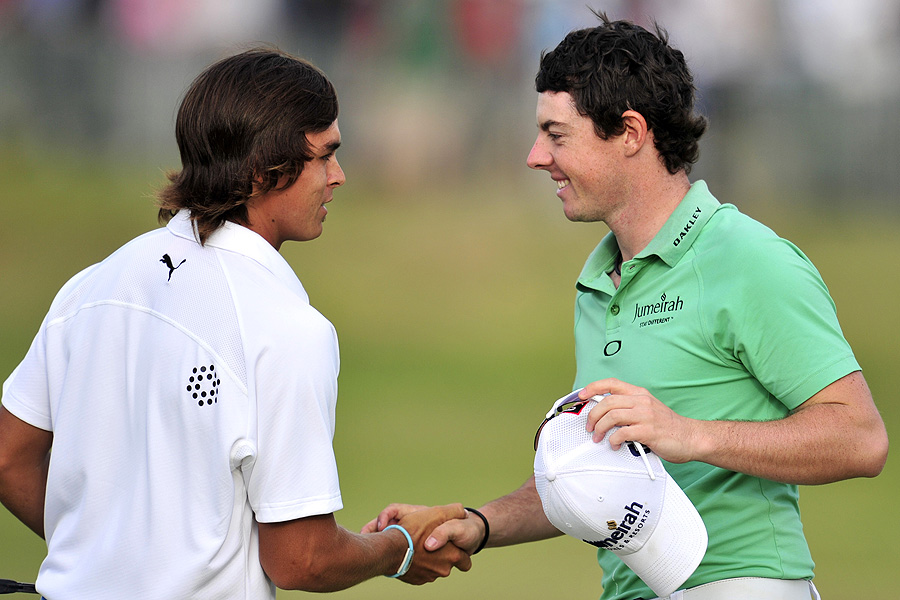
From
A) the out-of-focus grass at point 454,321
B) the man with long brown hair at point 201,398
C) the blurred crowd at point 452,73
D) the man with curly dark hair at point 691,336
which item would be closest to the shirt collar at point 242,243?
the man with long brown hair at point 201,398

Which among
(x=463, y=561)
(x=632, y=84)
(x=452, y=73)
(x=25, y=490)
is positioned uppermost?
(x=452, y=73)

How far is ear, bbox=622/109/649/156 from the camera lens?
9.46 ft

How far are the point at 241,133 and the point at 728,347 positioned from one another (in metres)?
1.25

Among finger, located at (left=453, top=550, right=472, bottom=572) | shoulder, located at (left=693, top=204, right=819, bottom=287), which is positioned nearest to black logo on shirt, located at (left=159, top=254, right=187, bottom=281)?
shoulder, located at (left=693, top=204, right=819, bottom=287)

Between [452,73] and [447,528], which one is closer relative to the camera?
[447,528]

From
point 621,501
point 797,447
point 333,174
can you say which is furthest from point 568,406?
point 333,174

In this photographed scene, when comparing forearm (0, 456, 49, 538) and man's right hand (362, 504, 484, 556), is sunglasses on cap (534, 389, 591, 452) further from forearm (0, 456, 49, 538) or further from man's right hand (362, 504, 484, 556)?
forearm (0, 456, 49, 538)

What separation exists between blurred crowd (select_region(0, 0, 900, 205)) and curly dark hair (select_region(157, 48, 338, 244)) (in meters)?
12.1

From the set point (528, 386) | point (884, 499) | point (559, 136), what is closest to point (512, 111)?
point (528, 386)

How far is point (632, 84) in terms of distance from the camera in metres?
2.88

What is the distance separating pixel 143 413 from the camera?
2191mm

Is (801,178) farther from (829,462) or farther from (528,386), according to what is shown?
(829,462)

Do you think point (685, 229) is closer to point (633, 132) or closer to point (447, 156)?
point (633, 132)

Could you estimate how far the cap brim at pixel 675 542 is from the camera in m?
2.37
